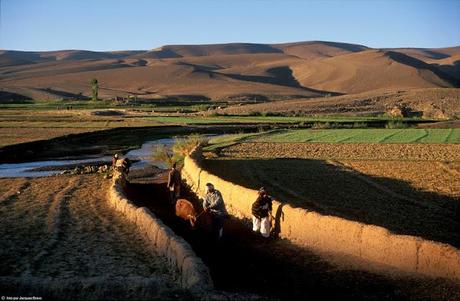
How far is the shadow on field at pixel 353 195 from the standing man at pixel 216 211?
320 cm

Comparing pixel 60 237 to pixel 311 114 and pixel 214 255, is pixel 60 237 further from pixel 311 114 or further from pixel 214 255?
pixel 311 114

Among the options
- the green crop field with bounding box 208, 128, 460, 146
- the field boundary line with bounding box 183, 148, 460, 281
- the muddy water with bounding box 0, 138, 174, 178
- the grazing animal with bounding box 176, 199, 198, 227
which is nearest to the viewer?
the field boundary line with bounding box 183, 148, 460, 281

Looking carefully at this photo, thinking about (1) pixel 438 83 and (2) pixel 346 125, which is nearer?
(2) pixel 346 125

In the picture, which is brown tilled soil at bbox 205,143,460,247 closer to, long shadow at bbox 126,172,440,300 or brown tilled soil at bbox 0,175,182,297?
long shadow at bbox 126,172,440,300

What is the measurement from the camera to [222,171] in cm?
2677

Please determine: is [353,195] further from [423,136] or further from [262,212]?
[423,136]

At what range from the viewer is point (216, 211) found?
14.1 meters

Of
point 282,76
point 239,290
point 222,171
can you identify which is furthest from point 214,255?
point 282,76

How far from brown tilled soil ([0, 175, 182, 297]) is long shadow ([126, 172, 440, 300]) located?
1.08 meters

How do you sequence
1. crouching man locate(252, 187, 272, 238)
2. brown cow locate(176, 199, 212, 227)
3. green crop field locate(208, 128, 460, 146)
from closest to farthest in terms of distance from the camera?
crouching man locate(252, 187, 272, 238) → brown cow locate(176, 199, 212, 227) → green crop field locate(208, 128, 460, 146)

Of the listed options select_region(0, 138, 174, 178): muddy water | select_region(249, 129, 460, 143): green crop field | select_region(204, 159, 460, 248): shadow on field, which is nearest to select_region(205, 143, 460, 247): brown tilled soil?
select_region(204, 159, 460, 248): shadow on field

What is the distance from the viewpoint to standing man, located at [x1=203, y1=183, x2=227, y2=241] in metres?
14.0

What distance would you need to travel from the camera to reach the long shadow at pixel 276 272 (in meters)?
10.2

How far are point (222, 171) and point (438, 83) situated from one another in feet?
422
